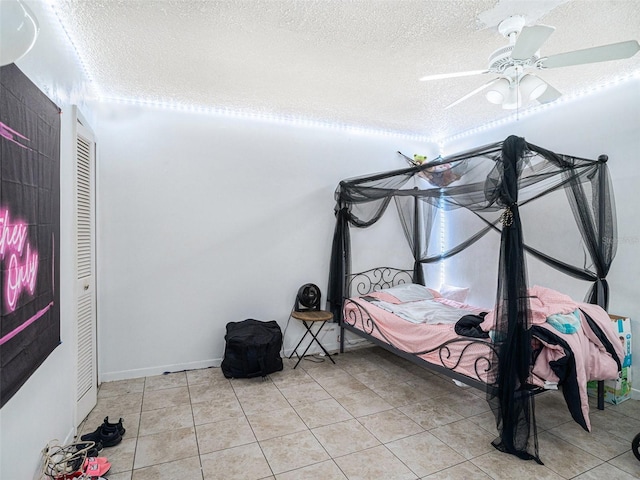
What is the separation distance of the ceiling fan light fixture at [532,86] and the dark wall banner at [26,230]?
2760 mm

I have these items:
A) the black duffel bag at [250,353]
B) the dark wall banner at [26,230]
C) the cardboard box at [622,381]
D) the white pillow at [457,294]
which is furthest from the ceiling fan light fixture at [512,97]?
the black duffel bag at [250,353]

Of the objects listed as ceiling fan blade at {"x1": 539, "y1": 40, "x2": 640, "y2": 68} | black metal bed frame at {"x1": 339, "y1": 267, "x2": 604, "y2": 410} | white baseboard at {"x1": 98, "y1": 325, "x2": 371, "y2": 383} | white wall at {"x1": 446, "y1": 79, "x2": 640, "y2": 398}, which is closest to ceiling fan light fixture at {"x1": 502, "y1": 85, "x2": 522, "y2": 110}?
ceiling fan blade at {"x1": 539, "y1": 40, "x2": 640, "y2": 68}

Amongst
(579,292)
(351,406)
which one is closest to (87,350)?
(351,406)

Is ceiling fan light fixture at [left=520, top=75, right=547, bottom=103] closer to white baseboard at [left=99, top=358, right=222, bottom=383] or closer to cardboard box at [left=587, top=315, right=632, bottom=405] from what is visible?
cardboard box at [left=587, top=315, right=632, bottom=405]

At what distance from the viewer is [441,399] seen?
3.00 m

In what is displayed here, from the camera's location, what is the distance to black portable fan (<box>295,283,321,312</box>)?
153 inches

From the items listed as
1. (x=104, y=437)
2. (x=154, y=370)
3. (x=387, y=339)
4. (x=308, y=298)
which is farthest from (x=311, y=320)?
(x=104, y=437)

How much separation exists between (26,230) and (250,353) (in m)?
2.24

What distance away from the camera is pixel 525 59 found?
1989 millimetres

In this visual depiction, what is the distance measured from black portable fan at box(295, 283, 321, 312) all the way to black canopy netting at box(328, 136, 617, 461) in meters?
0.21

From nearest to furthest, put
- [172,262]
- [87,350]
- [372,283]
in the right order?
[87,350] < [172,262] < [372,283]

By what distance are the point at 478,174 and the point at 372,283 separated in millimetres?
2289

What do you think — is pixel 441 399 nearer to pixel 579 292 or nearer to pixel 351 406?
pixel 351 406

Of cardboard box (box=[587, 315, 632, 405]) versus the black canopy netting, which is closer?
the black canopy netting
